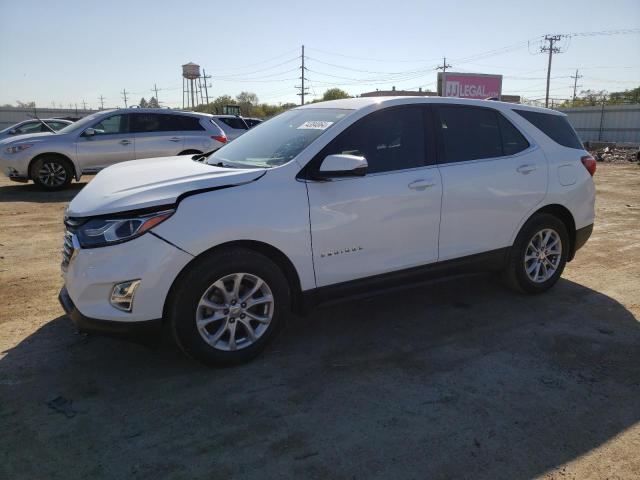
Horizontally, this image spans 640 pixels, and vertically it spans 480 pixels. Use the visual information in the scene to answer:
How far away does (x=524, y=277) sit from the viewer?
189 inches

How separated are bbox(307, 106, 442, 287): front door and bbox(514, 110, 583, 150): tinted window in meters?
1.34

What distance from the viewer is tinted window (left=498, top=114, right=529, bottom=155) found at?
15.2ft

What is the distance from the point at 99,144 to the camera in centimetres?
1104

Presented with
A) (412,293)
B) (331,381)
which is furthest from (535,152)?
(331,381)

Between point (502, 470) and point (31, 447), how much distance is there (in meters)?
2.40

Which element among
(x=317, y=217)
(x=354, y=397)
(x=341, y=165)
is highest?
(x=341, y=165)

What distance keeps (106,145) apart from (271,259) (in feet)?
29.3

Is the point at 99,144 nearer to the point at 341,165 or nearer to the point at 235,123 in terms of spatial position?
the point at 235,123

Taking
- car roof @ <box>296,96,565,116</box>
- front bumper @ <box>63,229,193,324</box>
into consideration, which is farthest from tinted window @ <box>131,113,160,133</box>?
front bumper @ <box>63,229,193,324</box>

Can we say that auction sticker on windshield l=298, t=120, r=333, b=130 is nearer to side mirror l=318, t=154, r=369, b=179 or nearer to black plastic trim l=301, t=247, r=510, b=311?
side mirror l=318, t=154, r=369, b=179

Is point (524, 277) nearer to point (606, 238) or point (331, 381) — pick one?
point (331, 381)

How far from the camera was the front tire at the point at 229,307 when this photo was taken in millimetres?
3251

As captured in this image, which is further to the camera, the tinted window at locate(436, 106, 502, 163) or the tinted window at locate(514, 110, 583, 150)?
the tinted window at locate(514, 110, 583, 150)

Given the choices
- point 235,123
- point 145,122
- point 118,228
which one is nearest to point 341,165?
point 118,228
